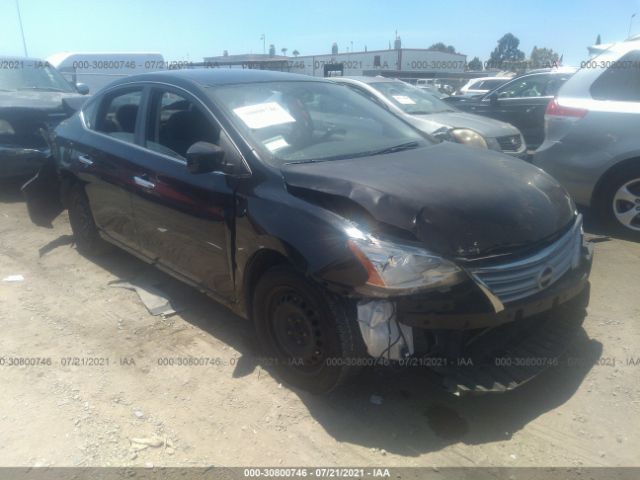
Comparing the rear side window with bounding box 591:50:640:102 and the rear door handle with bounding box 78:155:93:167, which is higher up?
the rear side window with bounding box 591:50:640:102

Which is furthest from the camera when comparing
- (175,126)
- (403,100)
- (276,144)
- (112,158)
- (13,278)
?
(403,100)

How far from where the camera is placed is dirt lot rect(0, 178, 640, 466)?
2.54 meters

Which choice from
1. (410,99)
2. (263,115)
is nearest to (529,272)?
(263,115)

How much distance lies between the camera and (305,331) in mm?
2838

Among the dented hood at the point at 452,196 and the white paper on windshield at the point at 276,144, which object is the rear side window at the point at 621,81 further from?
the white paper on windshield at the point at 276,144

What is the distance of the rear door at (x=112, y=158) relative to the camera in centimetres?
401

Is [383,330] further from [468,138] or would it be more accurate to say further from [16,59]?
[16,59]

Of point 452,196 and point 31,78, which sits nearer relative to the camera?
point 452,196

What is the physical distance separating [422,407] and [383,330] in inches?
26.8

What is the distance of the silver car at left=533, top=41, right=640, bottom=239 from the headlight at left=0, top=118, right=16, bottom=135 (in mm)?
6622

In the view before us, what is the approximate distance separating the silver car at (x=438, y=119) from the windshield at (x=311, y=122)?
2.40m

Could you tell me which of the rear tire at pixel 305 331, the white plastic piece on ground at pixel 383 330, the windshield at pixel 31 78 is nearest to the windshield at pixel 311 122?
the rear tire at pixel 305 331

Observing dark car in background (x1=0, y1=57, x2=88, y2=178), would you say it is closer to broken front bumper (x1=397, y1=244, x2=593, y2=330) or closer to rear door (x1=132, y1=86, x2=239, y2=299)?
rear door (x1=132, y1=86, x2=239, y2=299)

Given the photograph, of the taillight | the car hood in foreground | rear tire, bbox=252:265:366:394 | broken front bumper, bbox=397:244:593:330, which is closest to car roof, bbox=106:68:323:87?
rear tire, bbox=252:265:366:394
